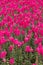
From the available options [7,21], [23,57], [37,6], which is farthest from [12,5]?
[23,57]

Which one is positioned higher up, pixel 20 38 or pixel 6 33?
pixel 6 33

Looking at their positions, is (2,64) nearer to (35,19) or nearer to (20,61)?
(20,61)

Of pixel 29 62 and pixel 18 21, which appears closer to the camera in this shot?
pixel 29 62

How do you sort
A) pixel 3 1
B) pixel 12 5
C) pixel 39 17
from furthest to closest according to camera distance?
pixel 3 1, pixel 12 5, pixel 39 17

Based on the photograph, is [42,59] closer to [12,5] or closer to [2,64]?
[2,64]

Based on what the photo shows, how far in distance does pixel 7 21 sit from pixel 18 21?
0.69 feet

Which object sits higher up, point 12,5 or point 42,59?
point 12,5

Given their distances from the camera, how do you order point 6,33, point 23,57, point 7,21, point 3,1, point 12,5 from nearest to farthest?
point 6,33 < point 23,57 < point 7,21 < point 12,5 < point 3,1

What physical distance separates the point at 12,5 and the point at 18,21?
936 millimetres

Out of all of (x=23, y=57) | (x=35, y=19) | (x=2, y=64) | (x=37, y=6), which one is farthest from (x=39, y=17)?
(x=2, y=64)

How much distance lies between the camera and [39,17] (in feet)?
13.6

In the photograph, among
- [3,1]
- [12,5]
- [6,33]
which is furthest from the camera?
[3,1]

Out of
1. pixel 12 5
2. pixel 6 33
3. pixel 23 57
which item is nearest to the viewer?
pixel 6 33

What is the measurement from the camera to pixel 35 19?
4.05 metres
